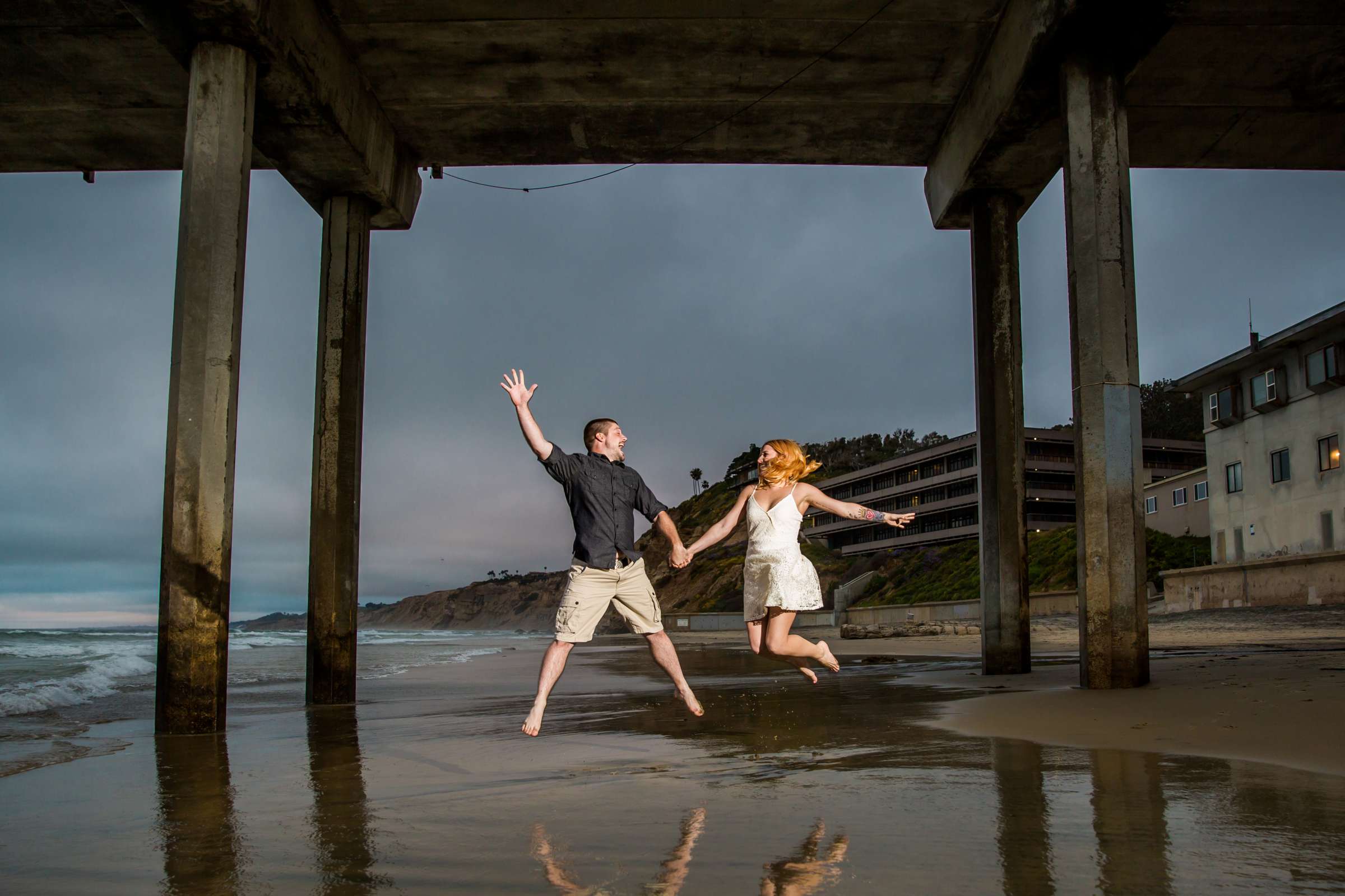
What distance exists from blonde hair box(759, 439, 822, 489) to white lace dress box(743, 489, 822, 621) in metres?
0.13

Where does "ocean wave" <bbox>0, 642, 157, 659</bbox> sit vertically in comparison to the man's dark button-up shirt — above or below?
below

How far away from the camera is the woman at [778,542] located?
7199mm

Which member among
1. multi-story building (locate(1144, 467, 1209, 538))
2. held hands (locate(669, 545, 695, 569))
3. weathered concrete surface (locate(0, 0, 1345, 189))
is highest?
weathered concrete surface (locate(0, 0, 1345, 189))

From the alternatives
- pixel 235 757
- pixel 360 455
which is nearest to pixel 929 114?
pixel 360 455

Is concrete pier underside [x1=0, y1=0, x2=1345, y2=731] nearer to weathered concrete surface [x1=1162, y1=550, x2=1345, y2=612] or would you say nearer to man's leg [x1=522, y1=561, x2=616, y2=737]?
man's leg [x1=522, y1=561, x2=616, y2=737]

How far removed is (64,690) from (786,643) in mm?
10248

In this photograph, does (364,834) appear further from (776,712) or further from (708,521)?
(708,521)

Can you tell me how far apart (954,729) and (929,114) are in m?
8.94

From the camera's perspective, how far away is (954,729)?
5.69 metres

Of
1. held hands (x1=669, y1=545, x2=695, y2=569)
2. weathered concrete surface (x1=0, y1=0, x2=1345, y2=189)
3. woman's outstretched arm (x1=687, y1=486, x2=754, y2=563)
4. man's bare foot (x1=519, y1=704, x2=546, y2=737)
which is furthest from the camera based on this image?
weathered concrete surface (x1=0, y1=0, x2=1345, y2=189)

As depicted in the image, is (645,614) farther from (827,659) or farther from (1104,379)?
(1104,379)

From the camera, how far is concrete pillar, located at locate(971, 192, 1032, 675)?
36.9ft

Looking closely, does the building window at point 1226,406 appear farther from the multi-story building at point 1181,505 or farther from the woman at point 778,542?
the woman at point 778,542

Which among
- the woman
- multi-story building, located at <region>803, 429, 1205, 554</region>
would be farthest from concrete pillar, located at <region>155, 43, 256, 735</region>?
multi-story building, located at <region>803, 429, 1205, 554</region>
